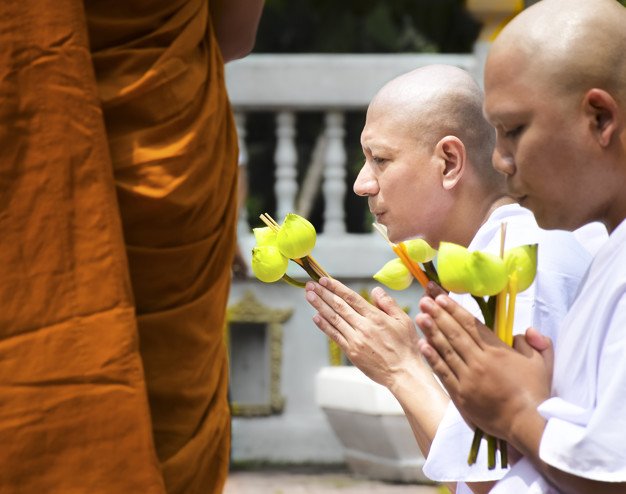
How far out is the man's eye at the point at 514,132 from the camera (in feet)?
4.96

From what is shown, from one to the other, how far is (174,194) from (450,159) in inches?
26.6

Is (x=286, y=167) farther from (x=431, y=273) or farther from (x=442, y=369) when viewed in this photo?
(x=442, y=369)

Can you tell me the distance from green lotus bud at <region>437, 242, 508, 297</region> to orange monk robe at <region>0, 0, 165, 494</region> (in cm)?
113

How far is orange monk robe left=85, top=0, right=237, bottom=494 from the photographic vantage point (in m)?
2.61

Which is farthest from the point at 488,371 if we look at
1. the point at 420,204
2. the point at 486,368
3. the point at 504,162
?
the point at 420,204

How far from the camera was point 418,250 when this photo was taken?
2066 millimetres

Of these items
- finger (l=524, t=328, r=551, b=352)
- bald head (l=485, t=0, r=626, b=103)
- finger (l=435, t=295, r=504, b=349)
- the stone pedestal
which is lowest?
the stone pedestal

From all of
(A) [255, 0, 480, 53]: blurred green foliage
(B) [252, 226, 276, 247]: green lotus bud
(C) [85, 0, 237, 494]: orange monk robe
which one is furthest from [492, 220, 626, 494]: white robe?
(A) [255, 0, 480, 53]: blurred green foliage

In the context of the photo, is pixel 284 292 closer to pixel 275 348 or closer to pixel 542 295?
pixel 275 348

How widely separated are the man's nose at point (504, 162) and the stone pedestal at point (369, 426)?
3.48 metres

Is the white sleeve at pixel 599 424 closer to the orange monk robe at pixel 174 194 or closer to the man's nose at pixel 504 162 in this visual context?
the man's nose at pixel 504 162

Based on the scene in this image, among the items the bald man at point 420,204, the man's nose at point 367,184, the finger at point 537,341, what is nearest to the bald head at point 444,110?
the bald man at point 420,204

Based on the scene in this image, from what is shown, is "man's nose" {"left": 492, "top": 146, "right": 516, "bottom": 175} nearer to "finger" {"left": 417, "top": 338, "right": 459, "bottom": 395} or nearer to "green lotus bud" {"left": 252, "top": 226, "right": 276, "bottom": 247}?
"finger" {"left": 417, "top": 338, "right": 459, "bottom": 395}

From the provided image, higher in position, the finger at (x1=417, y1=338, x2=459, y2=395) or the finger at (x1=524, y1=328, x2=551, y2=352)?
the finger at (x1=524, y1=328, x2=551, y2=352)
